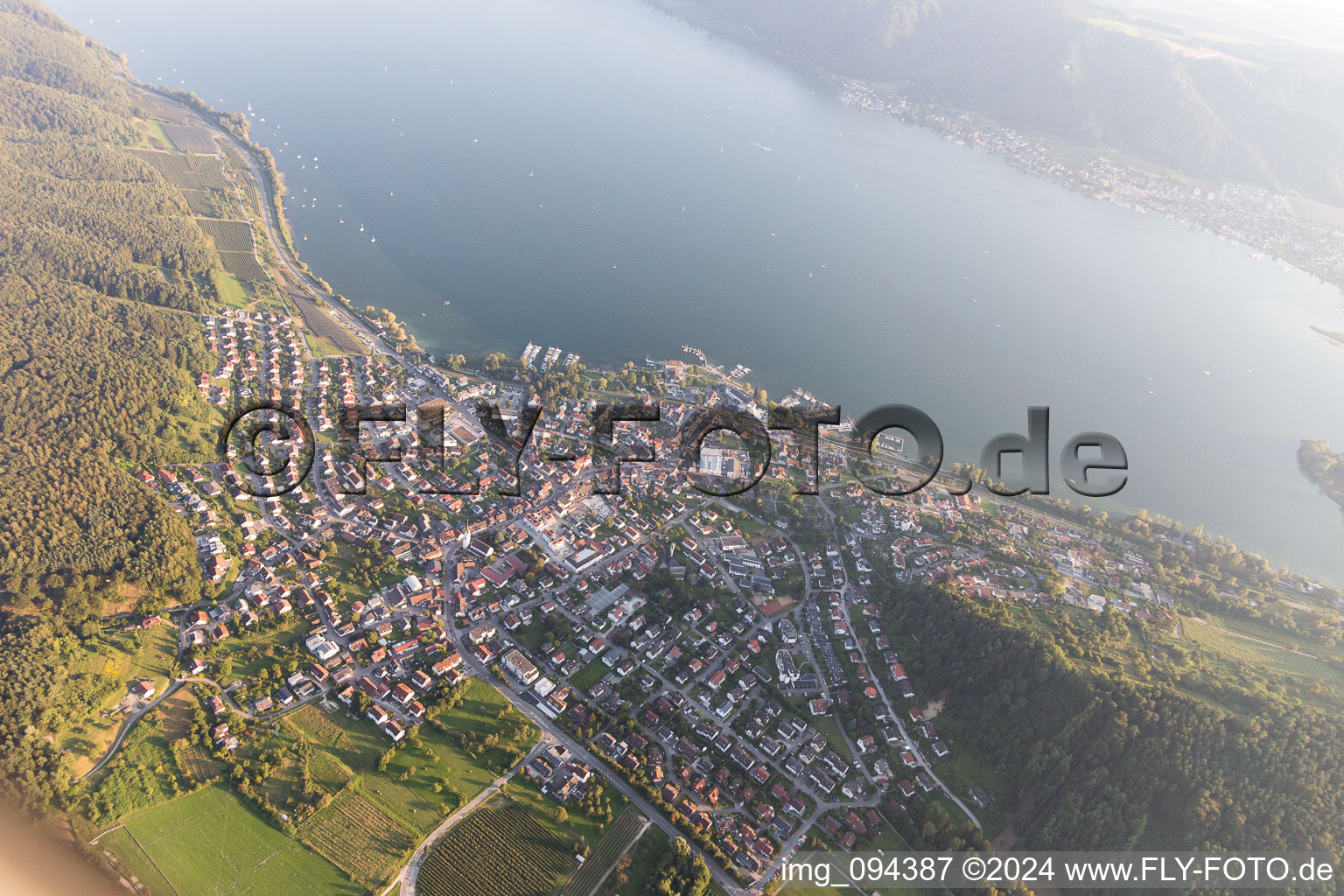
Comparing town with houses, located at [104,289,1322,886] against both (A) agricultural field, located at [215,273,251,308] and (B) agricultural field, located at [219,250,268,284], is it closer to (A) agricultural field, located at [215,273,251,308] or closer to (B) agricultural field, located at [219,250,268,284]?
(A) agricultural field, located at [215,273,251,308]

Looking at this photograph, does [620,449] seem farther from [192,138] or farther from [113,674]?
[192,138]

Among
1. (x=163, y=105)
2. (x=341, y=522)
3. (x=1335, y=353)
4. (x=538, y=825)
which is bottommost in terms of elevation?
(x=538, y=825)

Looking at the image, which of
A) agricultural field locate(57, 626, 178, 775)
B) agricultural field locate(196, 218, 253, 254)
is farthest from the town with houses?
agricultural field locate(196, 218, 253, 254)

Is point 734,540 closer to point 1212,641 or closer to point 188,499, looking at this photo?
point 1212,641

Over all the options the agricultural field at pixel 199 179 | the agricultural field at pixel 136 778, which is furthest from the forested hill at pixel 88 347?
the agricultural field at pixel 136 778

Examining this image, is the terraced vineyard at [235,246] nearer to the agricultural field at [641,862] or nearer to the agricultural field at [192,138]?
the agricultural field at [192,138]

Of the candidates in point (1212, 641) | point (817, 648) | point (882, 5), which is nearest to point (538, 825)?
point (817, 648)
